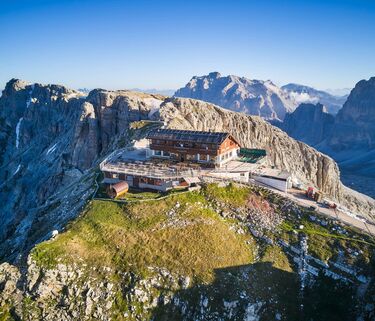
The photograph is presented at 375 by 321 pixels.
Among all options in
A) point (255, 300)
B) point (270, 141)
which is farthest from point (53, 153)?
point (255, 300)

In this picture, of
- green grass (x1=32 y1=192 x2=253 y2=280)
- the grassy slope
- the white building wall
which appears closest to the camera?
the grassy slope

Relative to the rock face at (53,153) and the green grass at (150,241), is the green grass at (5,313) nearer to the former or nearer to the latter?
the green grass at (150,241)

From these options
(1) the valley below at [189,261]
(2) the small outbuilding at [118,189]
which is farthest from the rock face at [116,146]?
(1) the valley below at [189,261]

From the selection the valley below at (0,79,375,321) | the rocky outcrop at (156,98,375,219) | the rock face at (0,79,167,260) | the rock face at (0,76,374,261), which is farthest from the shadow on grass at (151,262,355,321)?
the rocky outcrop at (156,98,375,219)

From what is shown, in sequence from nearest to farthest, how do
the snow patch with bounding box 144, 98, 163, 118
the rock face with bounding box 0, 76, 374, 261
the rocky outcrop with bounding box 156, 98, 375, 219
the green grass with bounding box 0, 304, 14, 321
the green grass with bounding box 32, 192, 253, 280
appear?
the green grass with bounding box 0, 304, 14, 321 → the green grass with bounding box 32, 192, 253, 280 → the rock face with bounding box 0, 76, 374, 261 → the rocky outcrop with bounding box 156, 98, 375, 219 → the snow patch with bounding box 144, 98, 163, 118

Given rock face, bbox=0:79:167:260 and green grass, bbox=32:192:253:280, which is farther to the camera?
rock face, bbox=0:79:167:260

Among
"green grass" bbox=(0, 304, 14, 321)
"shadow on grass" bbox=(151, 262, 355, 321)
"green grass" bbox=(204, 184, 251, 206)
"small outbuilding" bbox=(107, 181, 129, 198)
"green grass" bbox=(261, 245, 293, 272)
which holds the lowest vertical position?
"green grass" bbox=(0, 304, 14, 321)

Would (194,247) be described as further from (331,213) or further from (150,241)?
(331,213)

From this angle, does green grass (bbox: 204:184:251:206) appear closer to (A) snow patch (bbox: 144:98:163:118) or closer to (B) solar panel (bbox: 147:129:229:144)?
(B) solar panel (bbox: 147:129:229:144)
